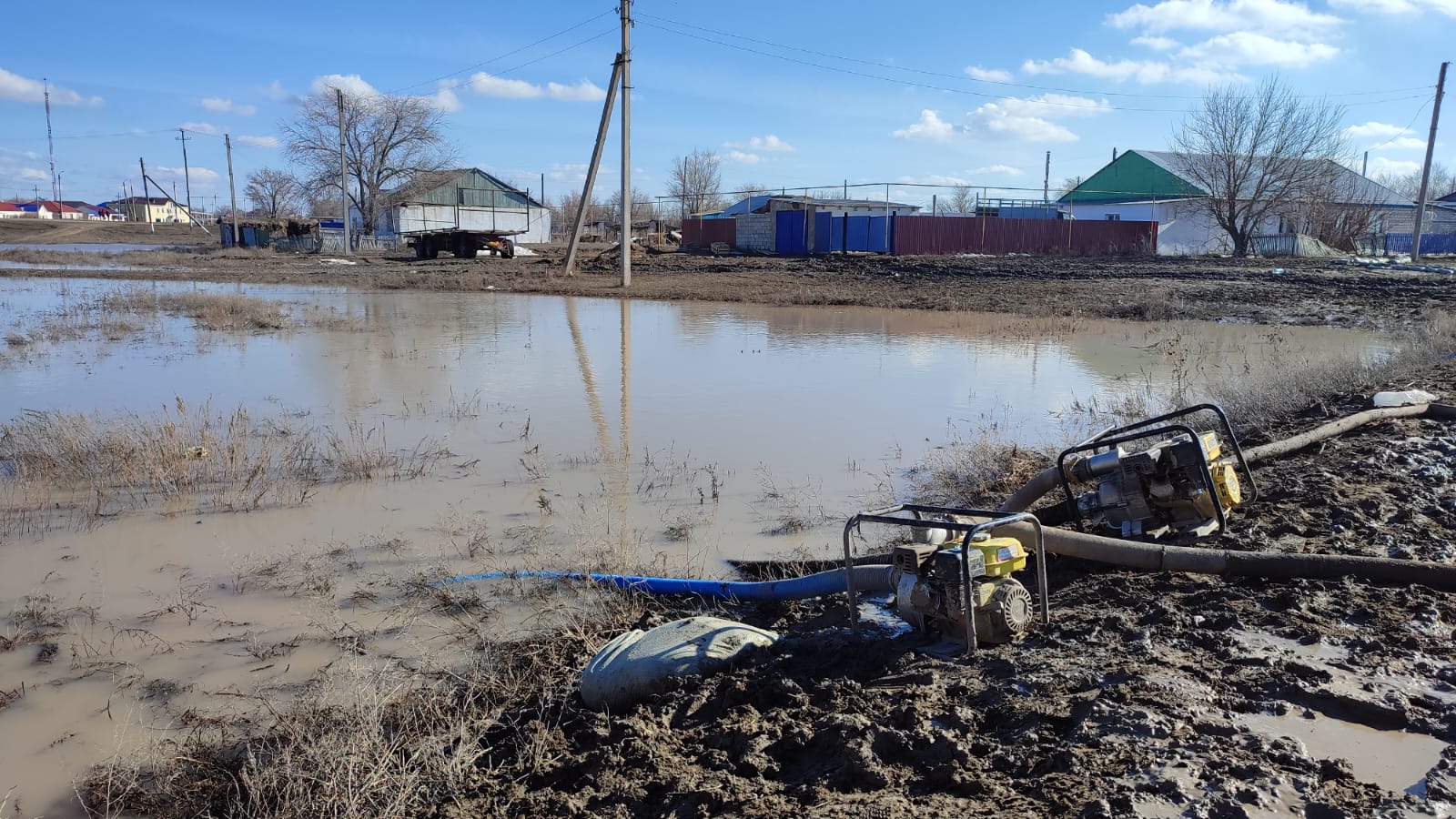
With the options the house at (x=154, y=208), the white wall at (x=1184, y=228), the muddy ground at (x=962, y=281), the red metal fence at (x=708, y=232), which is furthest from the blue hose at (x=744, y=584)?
the house at (x=154, y=208)

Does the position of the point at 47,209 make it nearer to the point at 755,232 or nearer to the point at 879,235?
the point at 755,232

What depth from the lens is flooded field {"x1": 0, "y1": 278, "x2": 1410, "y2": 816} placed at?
194 inches

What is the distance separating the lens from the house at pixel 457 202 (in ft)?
200

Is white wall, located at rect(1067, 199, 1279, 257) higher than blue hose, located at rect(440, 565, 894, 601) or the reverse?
higher

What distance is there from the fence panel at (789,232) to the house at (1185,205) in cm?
1420

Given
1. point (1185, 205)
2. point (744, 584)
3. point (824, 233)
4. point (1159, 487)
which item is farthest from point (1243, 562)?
point (1185, 205)

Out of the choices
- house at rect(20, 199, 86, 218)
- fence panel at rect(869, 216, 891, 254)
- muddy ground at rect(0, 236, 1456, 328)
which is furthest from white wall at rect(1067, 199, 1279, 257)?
house at rect(20, 199, 86, 218)

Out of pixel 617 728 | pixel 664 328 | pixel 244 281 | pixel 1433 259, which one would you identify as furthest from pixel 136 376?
pixel 1433 259

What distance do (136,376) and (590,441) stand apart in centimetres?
740

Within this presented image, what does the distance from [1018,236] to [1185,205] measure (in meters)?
9.63

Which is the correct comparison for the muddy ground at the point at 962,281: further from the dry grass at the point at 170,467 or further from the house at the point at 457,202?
the house at the point at 457,202

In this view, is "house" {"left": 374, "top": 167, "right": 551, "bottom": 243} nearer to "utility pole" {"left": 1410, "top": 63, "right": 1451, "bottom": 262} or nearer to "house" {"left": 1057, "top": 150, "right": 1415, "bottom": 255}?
"house" {"left": 1057, "top": 150, "right": 1415, "bottom": 255}

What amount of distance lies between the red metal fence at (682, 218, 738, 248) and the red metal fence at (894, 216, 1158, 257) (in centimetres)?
814

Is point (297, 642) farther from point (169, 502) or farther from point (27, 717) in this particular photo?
point (169, 502)
